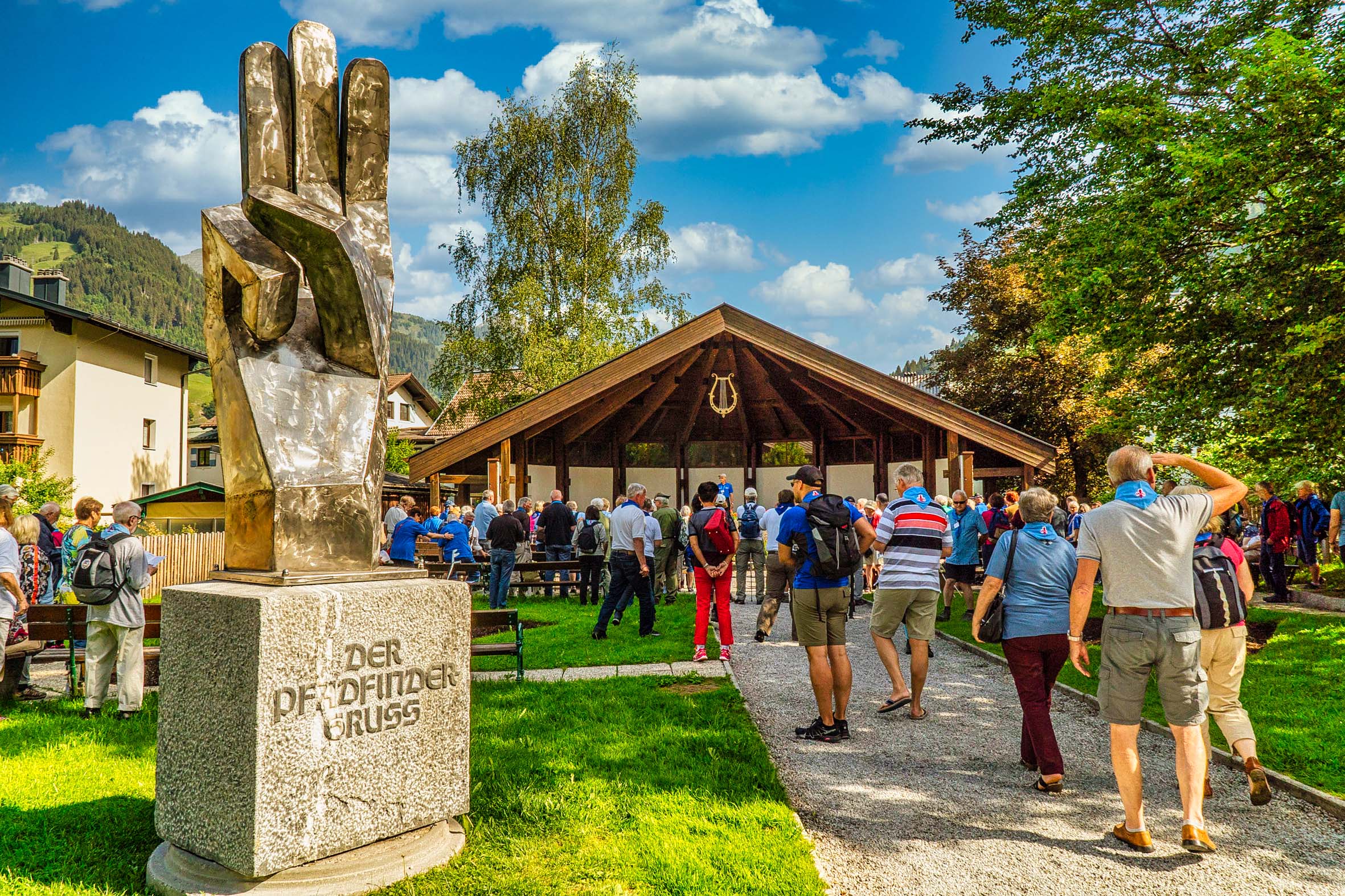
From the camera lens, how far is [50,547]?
8500 millimetres

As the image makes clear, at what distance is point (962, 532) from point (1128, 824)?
6.67m

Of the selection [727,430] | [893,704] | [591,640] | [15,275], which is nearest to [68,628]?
[591,640]

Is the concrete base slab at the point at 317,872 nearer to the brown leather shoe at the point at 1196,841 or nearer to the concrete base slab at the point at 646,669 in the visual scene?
the brown leather shoe at the point at 1196,841

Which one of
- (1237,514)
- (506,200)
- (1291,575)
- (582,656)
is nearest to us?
(582,656)

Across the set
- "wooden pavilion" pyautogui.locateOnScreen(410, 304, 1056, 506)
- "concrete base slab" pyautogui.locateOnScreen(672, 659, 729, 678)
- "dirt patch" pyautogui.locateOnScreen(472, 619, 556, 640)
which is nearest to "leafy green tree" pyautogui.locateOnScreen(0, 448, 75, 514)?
"wooden pavilion" pyautogui.locateOnScreen(410, 304, 1056, 506)

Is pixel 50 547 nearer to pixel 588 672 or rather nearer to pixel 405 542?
pixel 405 542

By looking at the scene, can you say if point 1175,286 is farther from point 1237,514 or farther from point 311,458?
point 311,458

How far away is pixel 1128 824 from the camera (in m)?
4.10

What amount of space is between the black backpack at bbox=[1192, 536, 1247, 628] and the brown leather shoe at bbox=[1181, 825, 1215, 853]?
116 centimetres

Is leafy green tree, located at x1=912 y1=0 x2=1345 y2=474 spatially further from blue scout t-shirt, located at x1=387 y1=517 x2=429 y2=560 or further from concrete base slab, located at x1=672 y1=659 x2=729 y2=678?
blue scout t-shirt, located at x1=387 y1=517 x2=429 y2=560

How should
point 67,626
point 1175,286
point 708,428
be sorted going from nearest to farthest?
point 67,626
point 1175,286
point 708,428

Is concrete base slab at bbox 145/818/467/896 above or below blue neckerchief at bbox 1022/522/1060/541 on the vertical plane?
below

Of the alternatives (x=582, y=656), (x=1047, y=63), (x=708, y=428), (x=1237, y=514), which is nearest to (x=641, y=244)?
(x=708, y=428)

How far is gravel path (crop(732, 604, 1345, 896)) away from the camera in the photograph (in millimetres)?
3760
